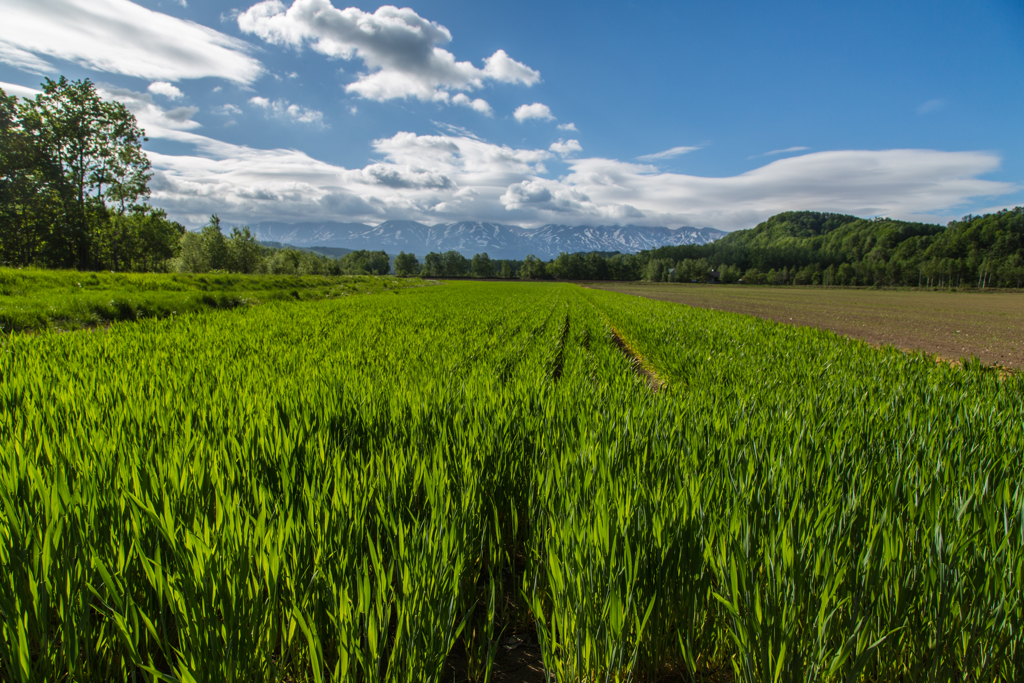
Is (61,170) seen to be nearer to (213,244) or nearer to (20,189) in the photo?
(20,189)

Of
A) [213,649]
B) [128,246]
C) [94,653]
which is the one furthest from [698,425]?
[128,246]

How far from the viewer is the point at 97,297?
1098cm

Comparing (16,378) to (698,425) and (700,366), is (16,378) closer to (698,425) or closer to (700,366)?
(698,425)

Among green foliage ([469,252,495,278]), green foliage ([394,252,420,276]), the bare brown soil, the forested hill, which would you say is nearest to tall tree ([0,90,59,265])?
the bare brown soil

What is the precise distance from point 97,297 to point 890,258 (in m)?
157

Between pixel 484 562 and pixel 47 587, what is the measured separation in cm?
153

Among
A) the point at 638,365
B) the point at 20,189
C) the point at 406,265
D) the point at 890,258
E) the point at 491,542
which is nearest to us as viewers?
the point at 491,542

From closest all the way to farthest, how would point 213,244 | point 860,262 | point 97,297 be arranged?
point 97,297, point 213,244, point 860,262

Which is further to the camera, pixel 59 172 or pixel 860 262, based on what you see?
pixel 860 262

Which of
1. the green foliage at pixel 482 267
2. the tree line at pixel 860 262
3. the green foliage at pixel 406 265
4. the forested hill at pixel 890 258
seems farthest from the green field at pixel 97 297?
the forested hill at pixel 890 258

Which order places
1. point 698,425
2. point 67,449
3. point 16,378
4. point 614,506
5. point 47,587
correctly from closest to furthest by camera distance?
point 47,587 < point 614,506 < point 67,449 < point 698,425 < point 16,378

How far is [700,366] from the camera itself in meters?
5.82

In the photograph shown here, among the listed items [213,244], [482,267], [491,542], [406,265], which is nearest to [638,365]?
[491,542]

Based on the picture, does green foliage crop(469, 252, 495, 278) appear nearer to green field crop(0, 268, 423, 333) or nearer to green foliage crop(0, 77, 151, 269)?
green foliage crop(0, 77, 151, 269)
